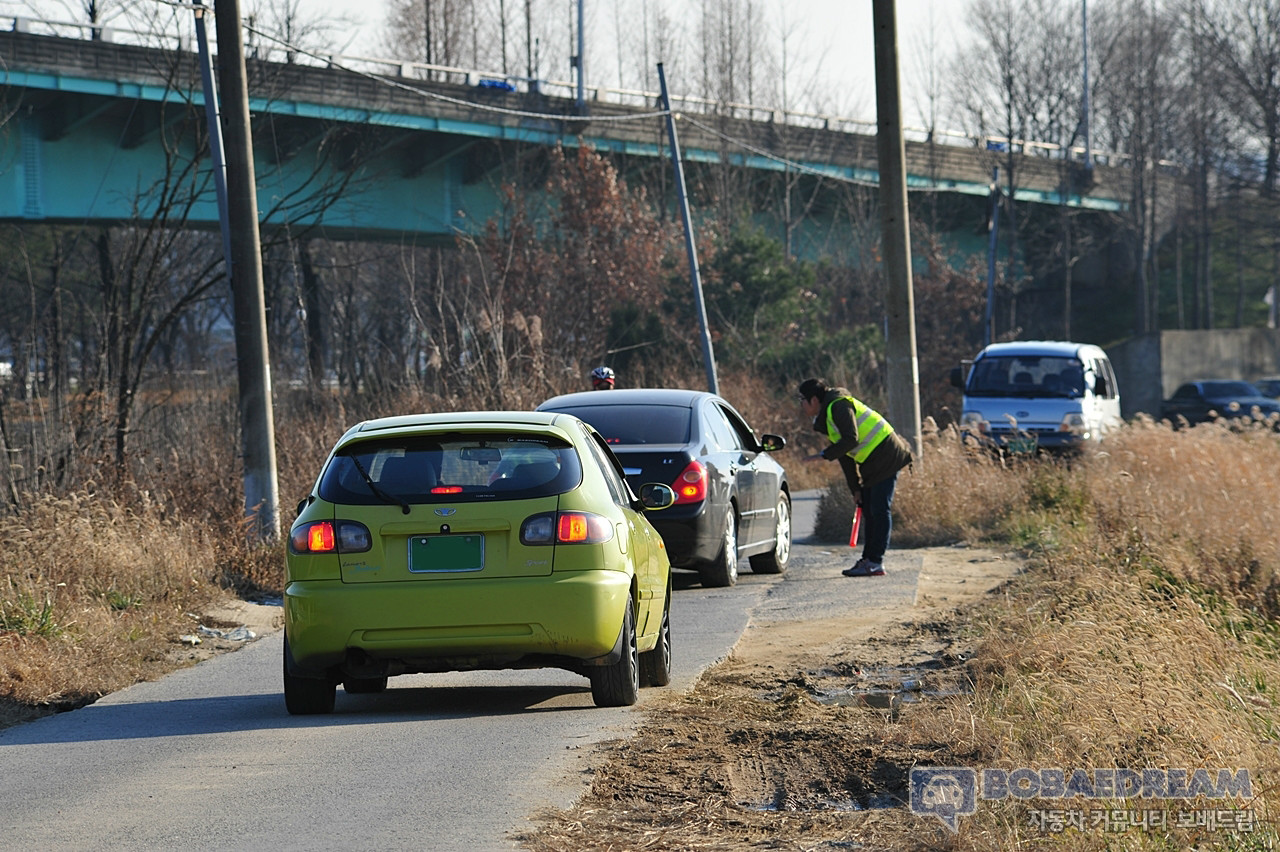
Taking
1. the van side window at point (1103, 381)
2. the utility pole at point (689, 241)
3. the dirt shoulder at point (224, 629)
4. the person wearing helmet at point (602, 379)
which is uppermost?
the utility pole at point (689, 241)

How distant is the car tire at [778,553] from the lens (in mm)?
15633

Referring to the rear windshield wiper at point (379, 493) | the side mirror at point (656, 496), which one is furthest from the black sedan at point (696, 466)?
the rear windshield wiper at point (379, 493)

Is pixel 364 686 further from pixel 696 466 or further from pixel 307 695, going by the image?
pixel 696 466

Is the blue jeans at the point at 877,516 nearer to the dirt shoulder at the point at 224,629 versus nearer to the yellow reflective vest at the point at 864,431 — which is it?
the yellow reflective vest at the point at 864,431

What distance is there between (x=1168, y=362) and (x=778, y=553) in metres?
43.4

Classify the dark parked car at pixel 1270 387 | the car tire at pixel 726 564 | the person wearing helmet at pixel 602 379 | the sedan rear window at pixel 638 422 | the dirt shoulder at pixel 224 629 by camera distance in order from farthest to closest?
the dark parked car at pixel 1270 387 < the person wearing helmet at pixel 602 379 < the car tire at pixel 726 564 < the sedan rear window at pixel 638 422 < the dirt shoulder at pixel 224 629

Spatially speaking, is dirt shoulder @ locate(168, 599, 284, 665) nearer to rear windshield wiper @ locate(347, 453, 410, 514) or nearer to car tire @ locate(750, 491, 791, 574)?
rear windshield wiper @ locate(347, 453, 410, 514)

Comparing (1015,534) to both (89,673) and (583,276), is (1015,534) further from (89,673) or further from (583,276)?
(583,276)

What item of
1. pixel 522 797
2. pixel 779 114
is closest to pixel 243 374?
pixel 522 797

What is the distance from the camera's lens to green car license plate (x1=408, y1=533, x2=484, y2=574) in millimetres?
8117

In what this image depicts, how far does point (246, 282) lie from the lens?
51.5 ft

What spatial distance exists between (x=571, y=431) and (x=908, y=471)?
11.4 metres

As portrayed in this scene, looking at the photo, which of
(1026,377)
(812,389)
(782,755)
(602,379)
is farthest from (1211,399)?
(782,755)

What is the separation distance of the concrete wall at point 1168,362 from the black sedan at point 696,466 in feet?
137
